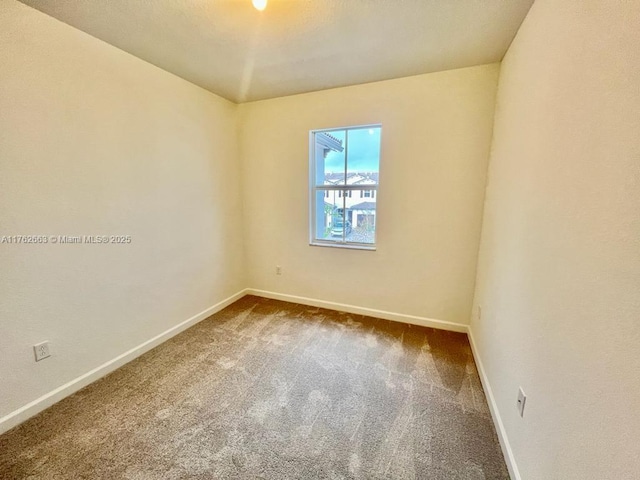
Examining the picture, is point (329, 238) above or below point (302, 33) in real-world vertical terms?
below

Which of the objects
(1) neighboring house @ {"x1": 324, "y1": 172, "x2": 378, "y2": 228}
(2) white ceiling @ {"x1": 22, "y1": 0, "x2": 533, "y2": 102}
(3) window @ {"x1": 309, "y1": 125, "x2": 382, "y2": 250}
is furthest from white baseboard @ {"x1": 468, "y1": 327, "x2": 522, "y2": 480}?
(2) white ceiling @ {"x1": 22, "y1": 0, "x2": 533, "y2": 102}

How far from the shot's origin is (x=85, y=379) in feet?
6.11

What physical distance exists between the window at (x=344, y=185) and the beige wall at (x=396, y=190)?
0.11 metres

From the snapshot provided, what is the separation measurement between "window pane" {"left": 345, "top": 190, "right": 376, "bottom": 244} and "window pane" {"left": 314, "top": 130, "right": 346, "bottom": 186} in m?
0.29

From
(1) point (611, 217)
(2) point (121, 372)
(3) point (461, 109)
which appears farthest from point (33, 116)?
(3) point (461, 109)

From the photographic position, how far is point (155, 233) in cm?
233

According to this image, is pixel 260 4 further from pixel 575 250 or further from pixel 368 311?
pixel 368 311

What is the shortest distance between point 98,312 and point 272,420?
152 cm

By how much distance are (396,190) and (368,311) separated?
137 centimetres

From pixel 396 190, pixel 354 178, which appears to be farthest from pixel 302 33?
pixel 396 190

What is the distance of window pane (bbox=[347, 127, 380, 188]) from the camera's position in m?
2.70

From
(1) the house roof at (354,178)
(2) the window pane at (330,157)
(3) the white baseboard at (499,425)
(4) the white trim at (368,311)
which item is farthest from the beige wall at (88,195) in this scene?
(3) the white baseboard at (499,425)

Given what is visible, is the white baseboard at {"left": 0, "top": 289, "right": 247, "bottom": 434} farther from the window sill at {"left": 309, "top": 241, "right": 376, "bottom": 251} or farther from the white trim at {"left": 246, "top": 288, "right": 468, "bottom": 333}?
the window sill at {"left": 309, "top": 241, "right": 376, "bottom": 251}

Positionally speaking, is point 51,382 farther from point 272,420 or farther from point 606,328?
point 606,328
